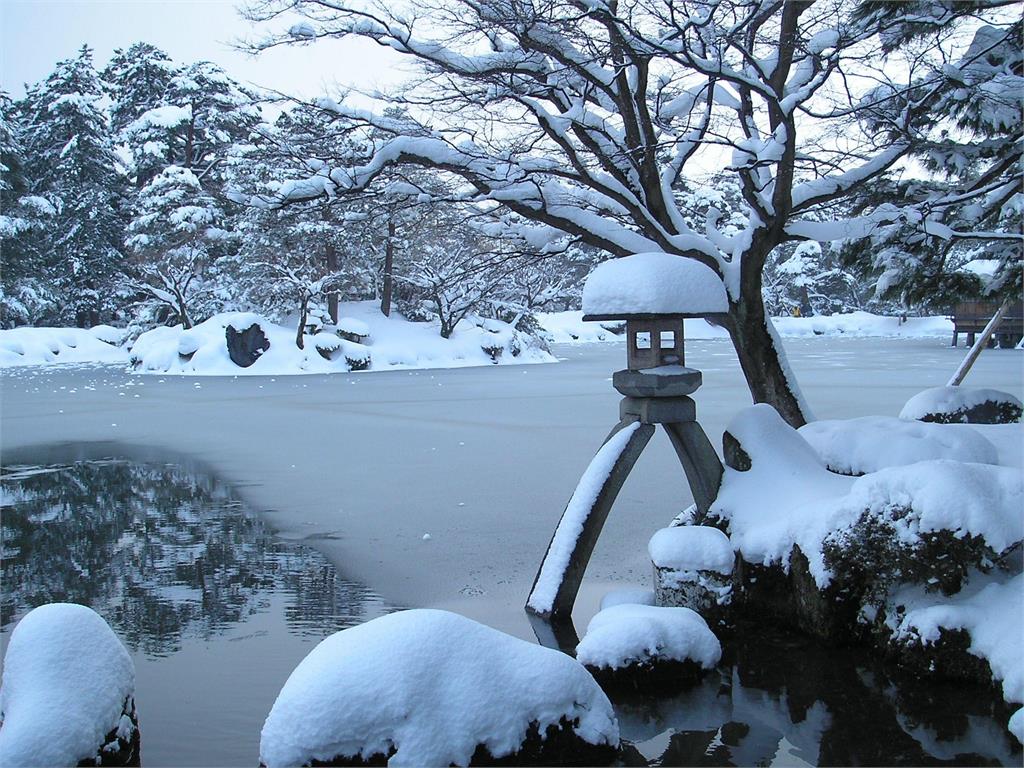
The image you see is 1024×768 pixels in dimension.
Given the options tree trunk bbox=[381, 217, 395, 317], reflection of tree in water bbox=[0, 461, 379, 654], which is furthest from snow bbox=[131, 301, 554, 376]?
reflection of tree in water bbox=[0, 461, 379, 654]

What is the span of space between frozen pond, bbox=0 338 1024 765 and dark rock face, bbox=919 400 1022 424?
2.19 meters

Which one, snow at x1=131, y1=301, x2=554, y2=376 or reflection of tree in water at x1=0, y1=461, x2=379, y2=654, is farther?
snow at x1=131, y1=301, x2=554, y2=376

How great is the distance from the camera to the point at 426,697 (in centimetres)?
307

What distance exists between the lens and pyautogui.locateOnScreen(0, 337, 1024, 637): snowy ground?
19.5 feet

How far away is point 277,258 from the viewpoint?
2555 centimetres

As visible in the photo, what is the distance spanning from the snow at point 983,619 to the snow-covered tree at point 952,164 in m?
2.76

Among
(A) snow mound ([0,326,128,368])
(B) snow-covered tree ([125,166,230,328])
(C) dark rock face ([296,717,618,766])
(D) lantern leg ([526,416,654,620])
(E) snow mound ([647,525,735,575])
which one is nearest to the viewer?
(C) dark rock face ([296,717,618,766])

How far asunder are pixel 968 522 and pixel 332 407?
11.8 m

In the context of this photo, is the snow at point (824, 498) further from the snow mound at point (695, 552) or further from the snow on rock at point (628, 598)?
the snow on rock at point (628, 598)

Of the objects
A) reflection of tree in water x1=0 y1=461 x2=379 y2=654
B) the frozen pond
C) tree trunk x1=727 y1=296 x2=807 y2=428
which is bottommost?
reflection of tree in water x1=0 y1=461 x2=379 y2=654

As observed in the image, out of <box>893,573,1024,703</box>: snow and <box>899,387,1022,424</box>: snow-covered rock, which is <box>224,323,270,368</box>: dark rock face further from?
<box>893,573,1024,703</box>: snow

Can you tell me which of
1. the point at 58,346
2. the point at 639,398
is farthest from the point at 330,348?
the point at 639,398

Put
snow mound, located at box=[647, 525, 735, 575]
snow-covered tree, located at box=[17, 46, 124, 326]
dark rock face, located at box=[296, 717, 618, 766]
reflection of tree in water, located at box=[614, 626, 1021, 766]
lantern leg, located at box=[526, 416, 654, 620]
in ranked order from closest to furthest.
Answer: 1. dark rock face, located at box=[296, 717, 618, 766]
2. reflection of tree in water, located at box=[614, 626, 1021, 766]
3. snow mound, located at box=[647, 525, 735, 575]
4. lantern leg, located at box=[526, 416, 654, 620]
5. snow-covered tree, located at box=[17, 46, 124, 326]

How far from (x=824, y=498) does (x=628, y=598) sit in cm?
118
